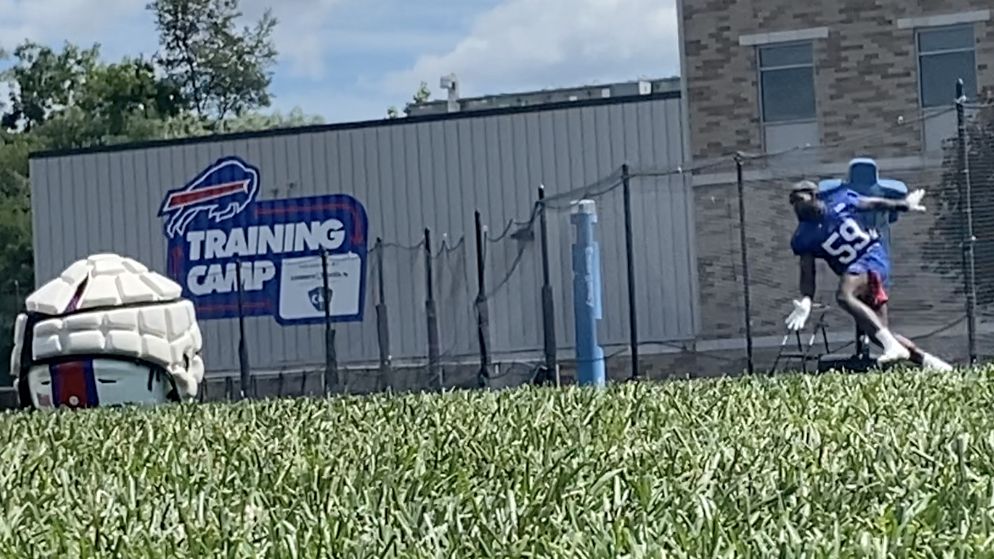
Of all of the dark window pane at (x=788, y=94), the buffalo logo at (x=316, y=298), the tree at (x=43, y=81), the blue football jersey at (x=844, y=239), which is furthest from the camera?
the tree at (x=43, y=81)

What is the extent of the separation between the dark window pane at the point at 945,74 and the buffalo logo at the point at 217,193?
34.3ft

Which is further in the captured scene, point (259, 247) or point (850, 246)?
point (259, 247)

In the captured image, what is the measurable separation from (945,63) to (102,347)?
1408 cm

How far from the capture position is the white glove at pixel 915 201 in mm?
16859

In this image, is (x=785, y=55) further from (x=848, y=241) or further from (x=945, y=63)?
(x=848, y=241)

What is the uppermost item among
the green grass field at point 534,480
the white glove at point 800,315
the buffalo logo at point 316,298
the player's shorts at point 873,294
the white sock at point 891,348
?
the buffalo logo at point 316,298

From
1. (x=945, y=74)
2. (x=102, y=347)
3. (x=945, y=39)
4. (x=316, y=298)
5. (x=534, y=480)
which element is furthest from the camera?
(x=316, y=298)

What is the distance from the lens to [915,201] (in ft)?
55.5

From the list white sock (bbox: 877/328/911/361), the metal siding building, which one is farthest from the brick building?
white sock (bbox: 877/328/911/361)

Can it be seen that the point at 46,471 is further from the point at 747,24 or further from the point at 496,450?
the point at 747,24

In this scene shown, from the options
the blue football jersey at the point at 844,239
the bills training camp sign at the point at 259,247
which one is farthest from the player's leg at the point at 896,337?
the bills training camp sign at the point at 259,247

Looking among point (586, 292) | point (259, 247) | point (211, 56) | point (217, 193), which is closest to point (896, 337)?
point (586, 292)

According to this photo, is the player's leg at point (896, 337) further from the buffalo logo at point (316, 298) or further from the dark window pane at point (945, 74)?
the buffalo logo at point (316, 298)

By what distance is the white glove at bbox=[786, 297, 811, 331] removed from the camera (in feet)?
55.8
